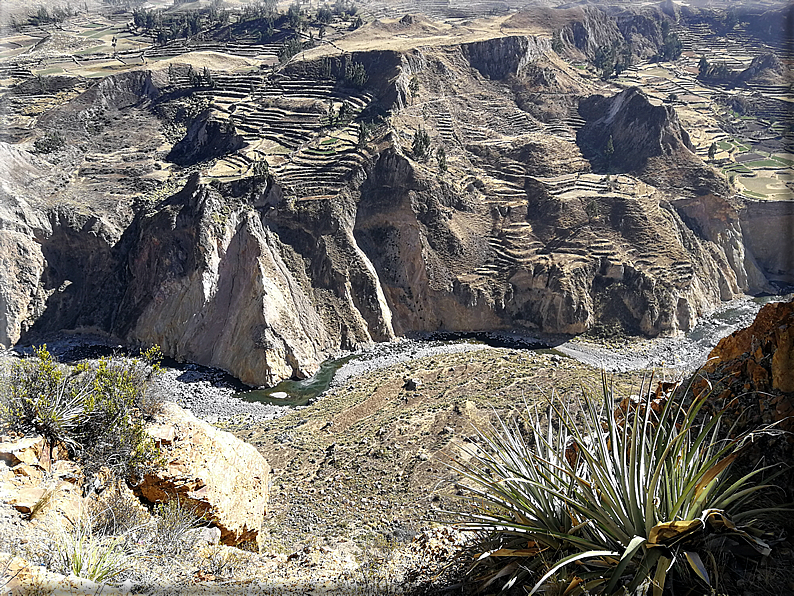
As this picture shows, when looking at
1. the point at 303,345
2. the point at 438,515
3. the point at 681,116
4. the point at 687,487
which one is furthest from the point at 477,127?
the point at 687,487

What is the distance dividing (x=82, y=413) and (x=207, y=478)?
3.29 meters

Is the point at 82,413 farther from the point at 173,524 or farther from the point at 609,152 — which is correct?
the point at 609,152

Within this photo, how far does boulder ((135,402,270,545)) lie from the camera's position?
1143 cm

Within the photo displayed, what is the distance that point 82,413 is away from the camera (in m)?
10.1

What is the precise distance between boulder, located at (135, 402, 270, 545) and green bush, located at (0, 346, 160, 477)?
1.88ft

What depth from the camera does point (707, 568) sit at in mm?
4855

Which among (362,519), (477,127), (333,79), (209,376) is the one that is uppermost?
(333,79)

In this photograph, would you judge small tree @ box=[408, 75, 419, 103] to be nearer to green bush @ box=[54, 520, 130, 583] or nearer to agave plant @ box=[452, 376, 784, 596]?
green bush @ box=[54, 520, 130, 583]

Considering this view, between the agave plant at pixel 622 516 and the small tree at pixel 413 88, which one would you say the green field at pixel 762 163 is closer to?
the small tree at pixel 413 88

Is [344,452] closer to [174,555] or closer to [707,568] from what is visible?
[174,555]

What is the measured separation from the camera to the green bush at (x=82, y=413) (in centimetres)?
956

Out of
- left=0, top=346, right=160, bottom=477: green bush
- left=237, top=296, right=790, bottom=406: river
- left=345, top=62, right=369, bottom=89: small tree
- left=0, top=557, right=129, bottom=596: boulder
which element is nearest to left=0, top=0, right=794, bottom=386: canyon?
left=237, top=296, right=790, bottom=406: river

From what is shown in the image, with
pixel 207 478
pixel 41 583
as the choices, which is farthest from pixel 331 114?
pixel 41 583

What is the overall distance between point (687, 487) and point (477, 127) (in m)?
48.6
